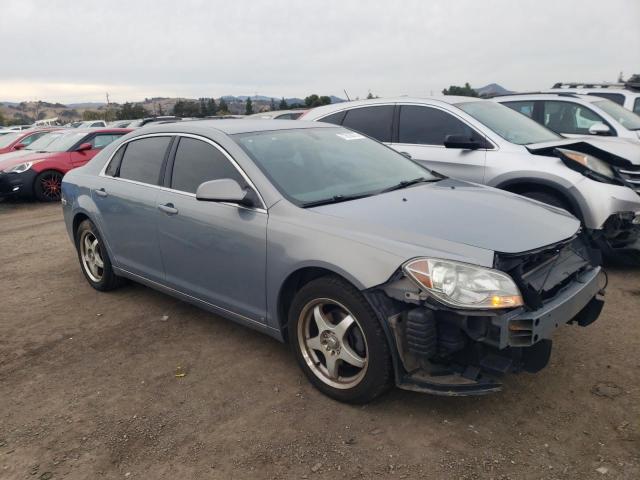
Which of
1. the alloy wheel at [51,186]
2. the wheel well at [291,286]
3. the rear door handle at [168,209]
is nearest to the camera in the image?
the wheel well at [291,286]

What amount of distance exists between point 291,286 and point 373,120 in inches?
151

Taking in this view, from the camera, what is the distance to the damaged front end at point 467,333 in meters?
2.65

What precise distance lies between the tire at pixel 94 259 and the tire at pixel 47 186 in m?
7.38

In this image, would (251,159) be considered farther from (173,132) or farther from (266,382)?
(266,382)

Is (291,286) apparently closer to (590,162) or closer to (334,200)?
(334,200)

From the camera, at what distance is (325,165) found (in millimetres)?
3840

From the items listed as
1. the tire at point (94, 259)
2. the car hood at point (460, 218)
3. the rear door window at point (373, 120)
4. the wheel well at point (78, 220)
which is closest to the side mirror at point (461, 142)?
the rear door window at point (373, 120)

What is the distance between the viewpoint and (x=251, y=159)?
3635 mm

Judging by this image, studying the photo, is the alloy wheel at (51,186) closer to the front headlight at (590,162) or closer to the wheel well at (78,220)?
the wheel well at (78,220)

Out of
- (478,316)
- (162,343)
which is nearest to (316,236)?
(478,316)

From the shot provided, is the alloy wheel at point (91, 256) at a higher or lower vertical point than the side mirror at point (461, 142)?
lower

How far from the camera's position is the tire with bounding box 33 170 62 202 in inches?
463

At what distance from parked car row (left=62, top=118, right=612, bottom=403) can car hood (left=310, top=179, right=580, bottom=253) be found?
0.04 ft

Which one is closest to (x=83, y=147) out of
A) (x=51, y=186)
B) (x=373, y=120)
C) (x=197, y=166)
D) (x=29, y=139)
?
(x=51, y=186)
